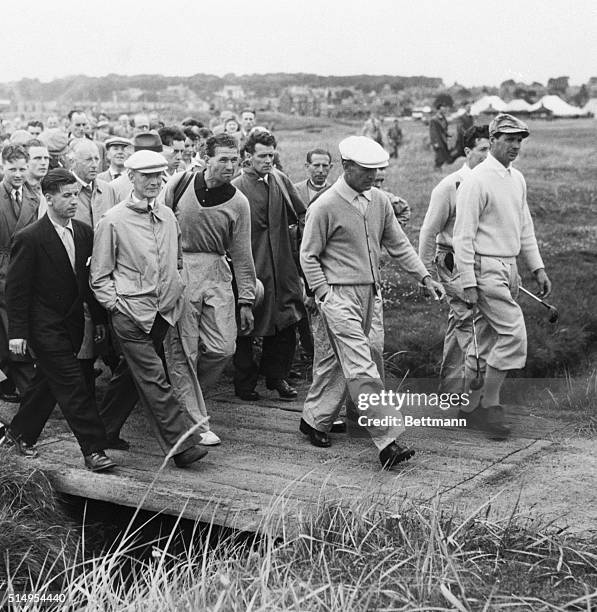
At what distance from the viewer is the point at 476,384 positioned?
757cm

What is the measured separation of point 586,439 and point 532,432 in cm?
40

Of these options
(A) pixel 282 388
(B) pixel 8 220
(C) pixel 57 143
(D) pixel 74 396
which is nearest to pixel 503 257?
(A) pixel 282 388

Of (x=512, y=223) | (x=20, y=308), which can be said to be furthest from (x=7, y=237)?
(x=512, y=223)

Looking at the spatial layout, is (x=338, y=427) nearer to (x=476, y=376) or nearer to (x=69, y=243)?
(x=476, y=376)

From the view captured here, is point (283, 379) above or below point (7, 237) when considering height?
below

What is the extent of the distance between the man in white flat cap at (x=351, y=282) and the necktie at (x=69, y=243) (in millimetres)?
1483

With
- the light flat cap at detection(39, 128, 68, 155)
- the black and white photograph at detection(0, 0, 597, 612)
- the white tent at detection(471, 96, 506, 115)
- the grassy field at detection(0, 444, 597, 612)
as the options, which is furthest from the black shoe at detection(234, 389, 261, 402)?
the white tent at detection(471, 96, 506, 115)

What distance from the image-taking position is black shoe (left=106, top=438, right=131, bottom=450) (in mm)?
6977

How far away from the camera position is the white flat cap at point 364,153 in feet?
21.7

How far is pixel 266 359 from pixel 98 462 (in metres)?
2.35

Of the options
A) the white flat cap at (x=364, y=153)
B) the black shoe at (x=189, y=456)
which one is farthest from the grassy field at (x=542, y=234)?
the black shoe at (x=189, y=456)

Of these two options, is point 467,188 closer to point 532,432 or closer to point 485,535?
point 532,432

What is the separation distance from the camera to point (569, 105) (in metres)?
14.7

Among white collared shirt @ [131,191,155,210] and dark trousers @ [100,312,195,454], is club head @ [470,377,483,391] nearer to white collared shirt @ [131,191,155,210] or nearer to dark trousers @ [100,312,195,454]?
dark trousers @ [100,312,195,454]
